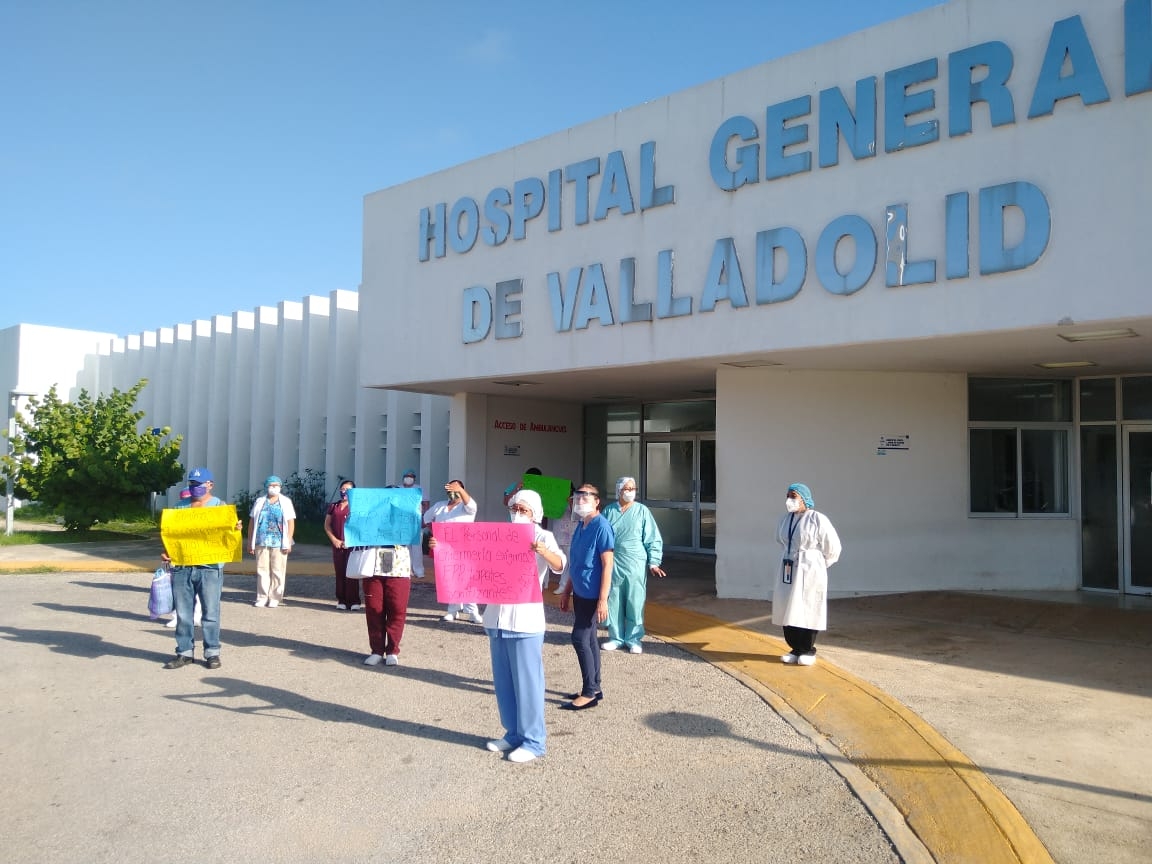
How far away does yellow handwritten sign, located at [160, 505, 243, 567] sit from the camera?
8094mm

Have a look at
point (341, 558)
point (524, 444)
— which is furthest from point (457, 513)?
point (524, 444)

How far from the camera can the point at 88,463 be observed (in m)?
19.6

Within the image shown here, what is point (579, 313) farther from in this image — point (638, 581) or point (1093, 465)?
point (1093, 465)

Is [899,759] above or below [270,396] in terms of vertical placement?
below

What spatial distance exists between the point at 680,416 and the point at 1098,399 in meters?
7.43

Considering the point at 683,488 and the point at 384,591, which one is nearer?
the point at 384,591

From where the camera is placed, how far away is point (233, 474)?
25.1 m

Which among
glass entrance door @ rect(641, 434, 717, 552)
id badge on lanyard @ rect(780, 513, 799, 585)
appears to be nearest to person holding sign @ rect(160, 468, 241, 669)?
id badge on lanyard @ rect(780, 513, 799, 585)

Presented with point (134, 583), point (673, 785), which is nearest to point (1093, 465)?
point (673, 785)

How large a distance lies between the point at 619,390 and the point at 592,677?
9001 millimetres

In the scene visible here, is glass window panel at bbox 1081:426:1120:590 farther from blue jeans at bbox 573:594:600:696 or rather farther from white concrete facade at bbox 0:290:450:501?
white concrete facade at bbox 0:290:450:501

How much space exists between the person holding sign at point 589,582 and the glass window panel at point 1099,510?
8.71 m

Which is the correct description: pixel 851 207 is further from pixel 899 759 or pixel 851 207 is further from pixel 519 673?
pixel 519 673

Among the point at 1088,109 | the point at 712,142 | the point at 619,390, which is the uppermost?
the point at 712,142
